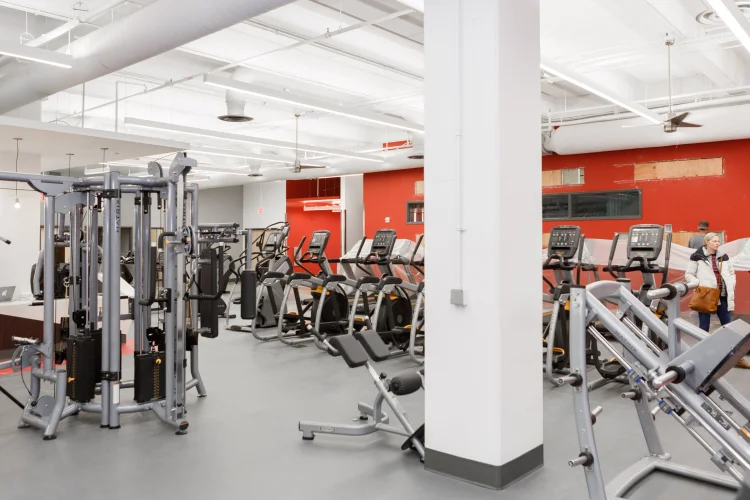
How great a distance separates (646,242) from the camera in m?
6.17

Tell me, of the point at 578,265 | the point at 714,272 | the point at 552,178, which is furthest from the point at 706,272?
the point at 552,178

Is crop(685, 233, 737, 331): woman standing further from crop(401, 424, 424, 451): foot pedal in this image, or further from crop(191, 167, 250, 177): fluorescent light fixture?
crop(191, 167, 250, 177): fluorescent light fixture

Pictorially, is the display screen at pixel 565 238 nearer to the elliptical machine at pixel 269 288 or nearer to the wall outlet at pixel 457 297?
the wall outlet at pixel 457 297

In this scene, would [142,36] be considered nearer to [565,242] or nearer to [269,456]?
[269,456]

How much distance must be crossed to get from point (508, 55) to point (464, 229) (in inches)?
41.6

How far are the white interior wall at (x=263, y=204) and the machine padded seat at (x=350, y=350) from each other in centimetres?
1508

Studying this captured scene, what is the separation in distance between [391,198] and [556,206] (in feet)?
14.0

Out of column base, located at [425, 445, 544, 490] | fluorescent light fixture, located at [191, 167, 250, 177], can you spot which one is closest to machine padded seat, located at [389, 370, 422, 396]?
column base, located at [425, 445, 544, 490]

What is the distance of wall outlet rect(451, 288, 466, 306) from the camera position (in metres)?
3.50

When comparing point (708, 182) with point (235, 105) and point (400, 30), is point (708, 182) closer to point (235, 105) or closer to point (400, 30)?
point (400, 30)

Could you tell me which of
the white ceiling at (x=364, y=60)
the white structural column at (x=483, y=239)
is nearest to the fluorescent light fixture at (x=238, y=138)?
the white ceiling at (x=364, y=60)

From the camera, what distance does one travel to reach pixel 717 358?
2.45m

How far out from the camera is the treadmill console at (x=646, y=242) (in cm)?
609

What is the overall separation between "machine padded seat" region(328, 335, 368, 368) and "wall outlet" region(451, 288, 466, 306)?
875 mm
